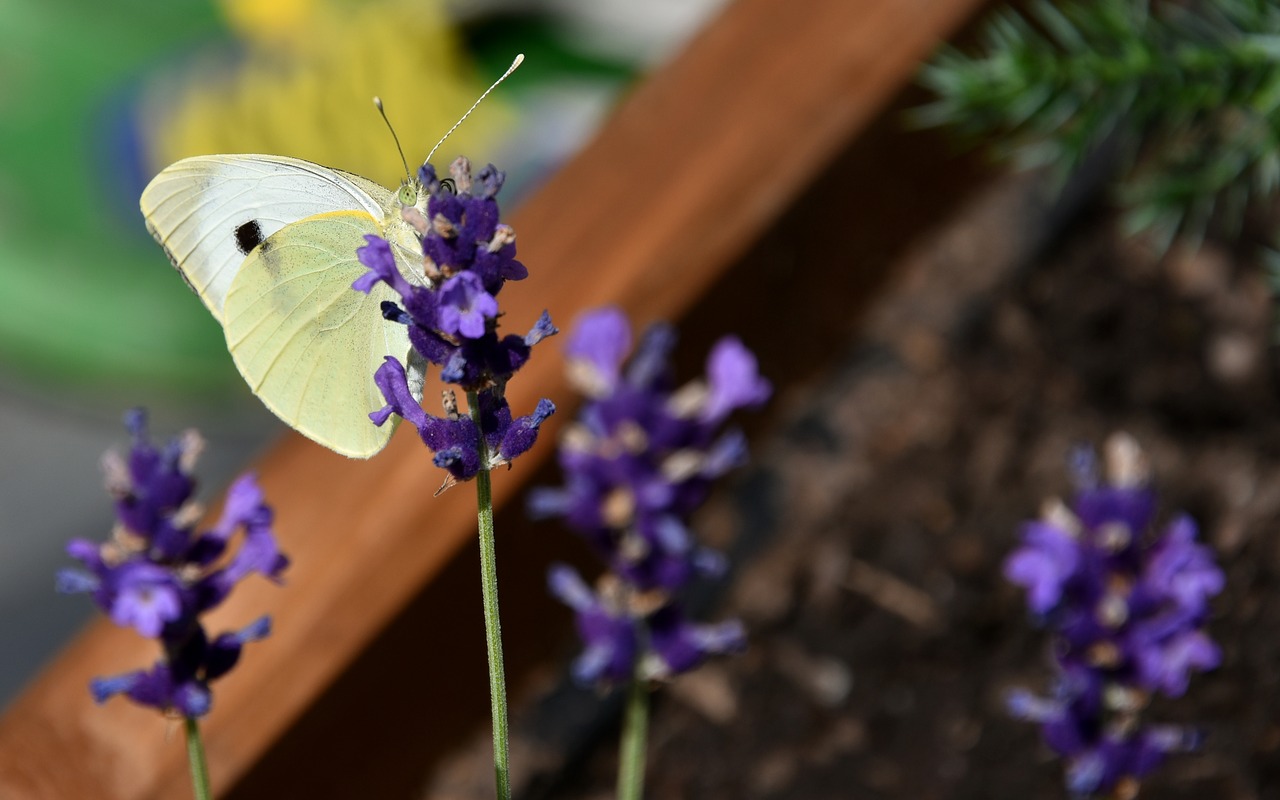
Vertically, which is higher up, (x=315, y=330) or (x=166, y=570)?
(x=315, y=330)

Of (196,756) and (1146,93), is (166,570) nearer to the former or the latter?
(196,756)

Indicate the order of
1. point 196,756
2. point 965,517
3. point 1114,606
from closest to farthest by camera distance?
point 196,756
point 1114,606
point 965,517

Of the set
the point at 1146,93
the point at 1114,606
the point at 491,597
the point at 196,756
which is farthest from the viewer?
the point at 1146,93

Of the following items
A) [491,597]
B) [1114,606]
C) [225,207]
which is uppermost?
[225,207]

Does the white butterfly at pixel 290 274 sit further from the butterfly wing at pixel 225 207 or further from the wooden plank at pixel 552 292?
the wooden plank at pixel 552 292

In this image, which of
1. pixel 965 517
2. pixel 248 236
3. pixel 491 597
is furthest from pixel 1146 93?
pixel 491 597

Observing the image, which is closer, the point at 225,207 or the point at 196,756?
the point at 196,756

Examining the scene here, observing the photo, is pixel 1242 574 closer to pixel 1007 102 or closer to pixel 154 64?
pixel 1007 102
